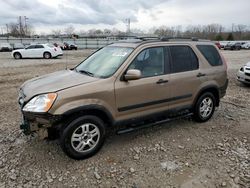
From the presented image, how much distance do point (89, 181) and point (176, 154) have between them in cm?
147

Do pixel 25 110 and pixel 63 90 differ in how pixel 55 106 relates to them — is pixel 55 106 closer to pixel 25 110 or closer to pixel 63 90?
pixel 63 90

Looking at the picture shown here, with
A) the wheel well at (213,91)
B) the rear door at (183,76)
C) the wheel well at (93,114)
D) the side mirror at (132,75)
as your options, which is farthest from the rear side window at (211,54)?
the wheel well at (93,114)

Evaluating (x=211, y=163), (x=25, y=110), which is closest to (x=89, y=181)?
(x=25, y=110)

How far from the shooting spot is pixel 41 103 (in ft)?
10.4

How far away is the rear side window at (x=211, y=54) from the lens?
4755 mm

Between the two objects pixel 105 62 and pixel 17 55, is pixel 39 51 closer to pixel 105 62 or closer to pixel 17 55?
pixel 17 55

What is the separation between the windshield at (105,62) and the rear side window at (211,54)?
5.77ft

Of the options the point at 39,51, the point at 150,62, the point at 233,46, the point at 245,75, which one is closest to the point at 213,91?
the point at 150,62

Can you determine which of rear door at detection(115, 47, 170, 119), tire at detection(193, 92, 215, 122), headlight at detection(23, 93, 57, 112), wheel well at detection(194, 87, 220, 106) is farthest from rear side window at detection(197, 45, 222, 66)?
headlight at detection(23, 93, 57, 112)

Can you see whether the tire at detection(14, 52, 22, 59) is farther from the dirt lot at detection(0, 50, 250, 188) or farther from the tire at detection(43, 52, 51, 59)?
the dirt lot at detection(0, 50, 250, 188)

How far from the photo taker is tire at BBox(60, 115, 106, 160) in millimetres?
3259

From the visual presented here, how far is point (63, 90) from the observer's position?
3.20 m

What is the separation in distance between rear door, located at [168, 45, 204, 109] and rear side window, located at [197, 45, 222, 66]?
12.0 inches

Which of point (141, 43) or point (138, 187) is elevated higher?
point (141, 43)
